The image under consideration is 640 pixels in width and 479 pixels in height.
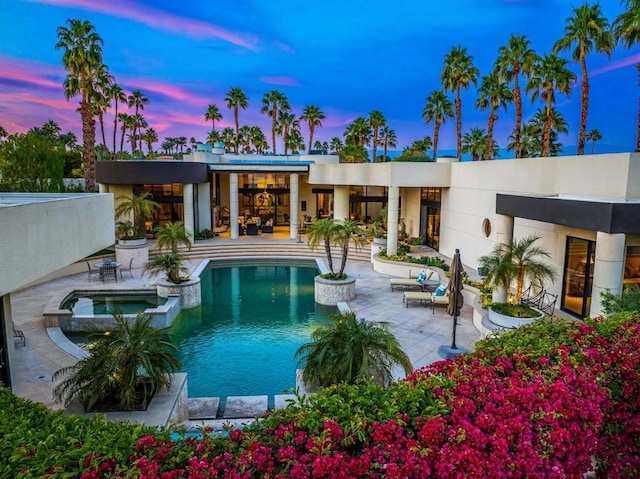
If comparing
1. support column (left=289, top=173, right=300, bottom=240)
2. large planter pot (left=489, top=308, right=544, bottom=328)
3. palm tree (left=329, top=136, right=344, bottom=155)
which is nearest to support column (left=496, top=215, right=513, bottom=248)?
large planter pot (left=489, top=308, right=544, bottom=328)

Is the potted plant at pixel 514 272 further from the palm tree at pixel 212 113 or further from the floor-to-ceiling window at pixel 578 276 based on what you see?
the palm tree at pixel 212 113

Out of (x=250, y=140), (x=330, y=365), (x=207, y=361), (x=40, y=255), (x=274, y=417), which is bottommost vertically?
(x=207, y=361)

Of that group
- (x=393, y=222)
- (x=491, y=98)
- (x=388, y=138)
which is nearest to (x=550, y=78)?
(x=491, y=98)

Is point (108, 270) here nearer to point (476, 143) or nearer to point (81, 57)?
point (81, 57)

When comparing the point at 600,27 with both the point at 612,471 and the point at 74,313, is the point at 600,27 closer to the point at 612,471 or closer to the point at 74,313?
the point at 612,471

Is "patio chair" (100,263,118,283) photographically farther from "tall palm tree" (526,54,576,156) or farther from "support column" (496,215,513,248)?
"tall palm tree" (526,54,576,156)

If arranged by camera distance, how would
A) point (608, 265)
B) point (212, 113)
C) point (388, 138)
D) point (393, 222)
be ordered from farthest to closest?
point (388, 138) < point (212, 113) < point (393, 222) < point (608, 265)

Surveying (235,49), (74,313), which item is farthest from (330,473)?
(235,49)

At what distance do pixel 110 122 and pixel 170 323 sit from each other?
6145 cm

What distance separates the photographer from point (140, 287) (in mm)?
18859

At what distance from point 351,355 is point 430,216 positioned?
66.6ft

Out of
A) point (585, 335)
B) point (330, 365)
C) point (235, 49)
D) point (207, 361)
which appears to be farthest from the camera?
point (235, 49)

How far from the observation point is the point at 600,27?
938 inches

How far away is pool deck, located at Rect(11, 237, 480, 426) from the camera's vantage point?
34.8 ft
